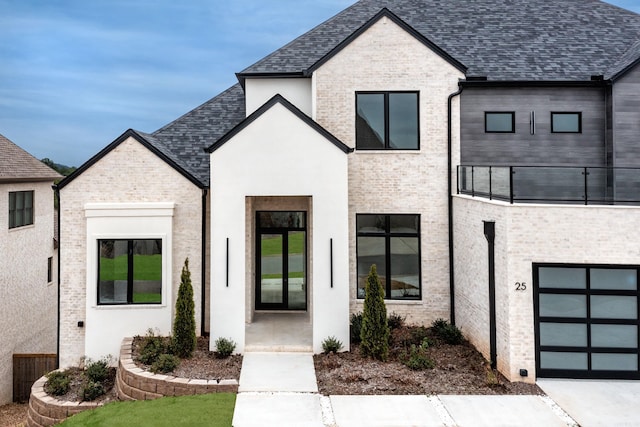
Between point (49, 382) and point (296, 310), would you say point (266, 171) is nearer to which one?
point (296, 310)

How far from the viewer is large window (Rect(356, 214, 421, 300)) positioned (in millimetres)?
13766

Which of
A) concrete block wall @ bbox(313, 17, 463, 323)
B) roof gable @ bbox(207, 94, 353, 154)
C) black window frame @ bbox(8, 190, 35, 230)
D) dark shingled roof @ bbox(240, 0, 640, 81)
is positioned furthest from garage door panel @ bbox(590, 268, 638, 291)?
black window frame @ bbox(8, 190, 35, 230)

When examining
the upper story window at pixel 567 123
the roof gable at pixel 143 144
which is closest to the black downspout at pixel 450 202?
the upper story window at pixel 567 123

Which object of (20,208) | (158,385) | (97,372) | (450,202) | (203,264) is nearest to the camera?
(158,385)

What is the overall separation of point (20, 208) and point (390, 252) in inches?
672

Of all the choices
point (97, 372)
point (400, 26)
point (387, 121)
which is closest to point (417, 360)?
point (387, 121)

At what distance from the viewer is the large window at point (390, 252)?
13.8m

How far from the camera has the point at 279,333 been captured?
1266 centimetres

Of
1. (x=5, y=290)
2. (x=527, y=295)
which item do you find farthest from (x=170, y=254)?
(x=5, y=290)

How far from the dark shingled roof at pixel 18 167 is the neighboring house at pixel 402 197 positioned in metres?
9.32

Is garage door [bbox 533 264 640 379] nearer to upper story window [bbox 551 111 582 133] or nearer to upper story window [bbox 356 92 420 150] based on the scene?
upper story window [bbox 356 92 420 150]

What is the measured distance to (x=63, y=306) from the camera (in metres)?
12.8

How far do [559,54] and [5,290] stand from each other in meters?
23.2

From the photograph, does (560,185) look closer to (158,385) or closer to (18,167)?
(158,385)
